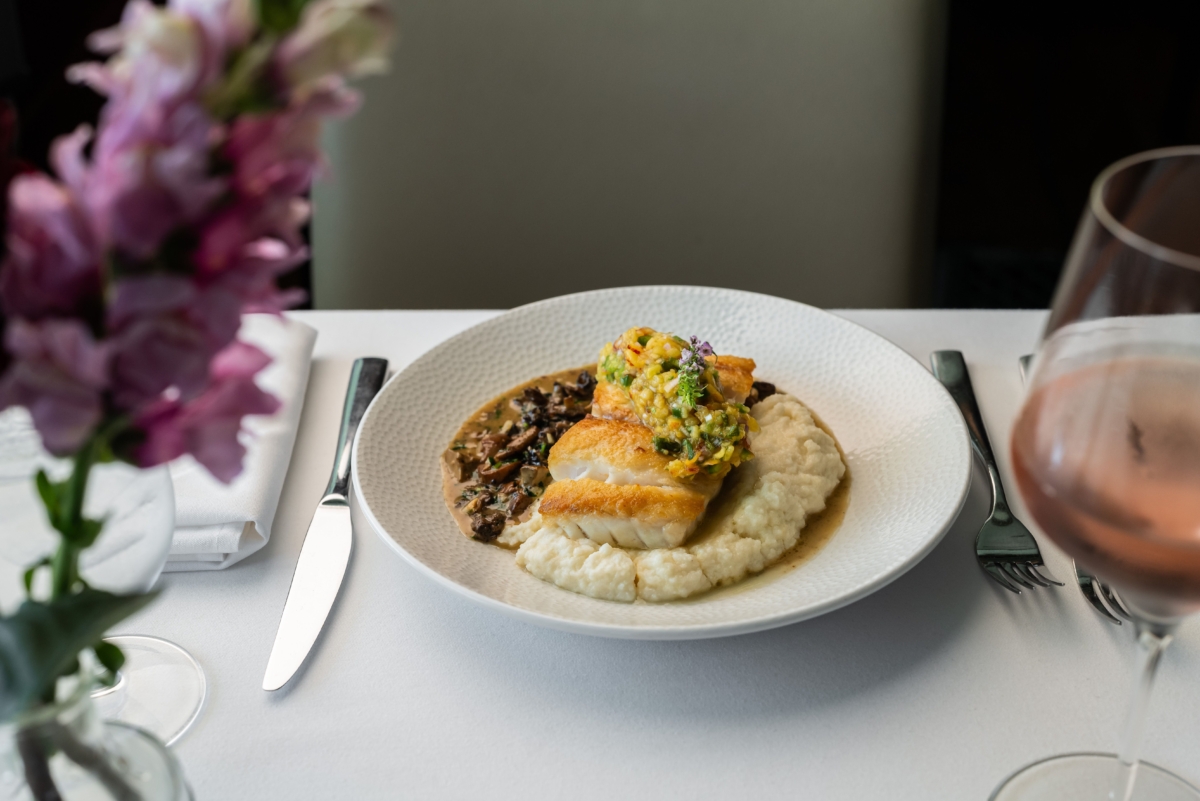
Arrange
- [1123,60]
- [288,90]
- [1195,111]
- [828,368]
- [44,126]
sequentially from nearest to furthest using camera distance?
[288,90] < [828,368] < [44,126] < [1195,111] < [1123,60]

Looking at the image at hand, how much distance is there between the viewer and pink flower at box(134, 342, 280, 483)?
25.2 inches

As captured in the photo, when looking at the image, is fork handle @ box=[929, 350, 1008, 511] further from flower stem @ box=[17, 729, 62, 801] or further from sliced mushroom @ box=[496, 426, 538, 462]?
flower stem @ box=[17, 729, 62, 801]

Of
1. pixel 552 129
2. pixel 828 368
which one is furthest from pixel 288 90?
pixel 552 129

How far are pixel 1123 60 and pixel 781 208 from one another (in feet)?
12.8

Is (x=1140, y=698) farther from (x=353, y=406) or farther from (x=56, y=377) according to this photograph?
(x=353, y=406)

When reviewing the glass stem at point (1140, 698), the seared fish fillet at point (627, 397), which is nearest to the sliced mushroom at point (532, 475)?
the seared fish fillet at point (627, 397)

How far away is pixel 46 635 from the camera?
638mm

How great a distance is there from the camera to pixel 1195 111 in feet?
15.9

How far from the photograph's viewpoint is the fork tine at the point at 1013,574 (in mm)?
1198

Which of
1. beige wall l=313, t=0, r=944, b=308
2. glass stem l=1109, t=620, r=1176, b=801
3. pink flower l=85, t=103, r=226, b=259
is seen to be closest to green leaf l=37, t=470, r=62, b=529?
pink flower l=85, t=103, r=226, b=259

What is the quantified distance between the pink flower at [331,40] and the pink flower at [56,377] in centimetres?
18

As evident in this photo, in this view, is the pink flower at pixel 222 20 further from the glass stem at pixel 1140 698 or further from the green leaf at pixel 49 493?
the glass stem at pixel 1140 698

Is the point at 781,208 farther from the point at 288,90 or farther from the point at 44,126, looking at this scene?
the point at 44,126

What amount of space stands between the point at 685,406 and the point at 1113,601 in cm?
54
